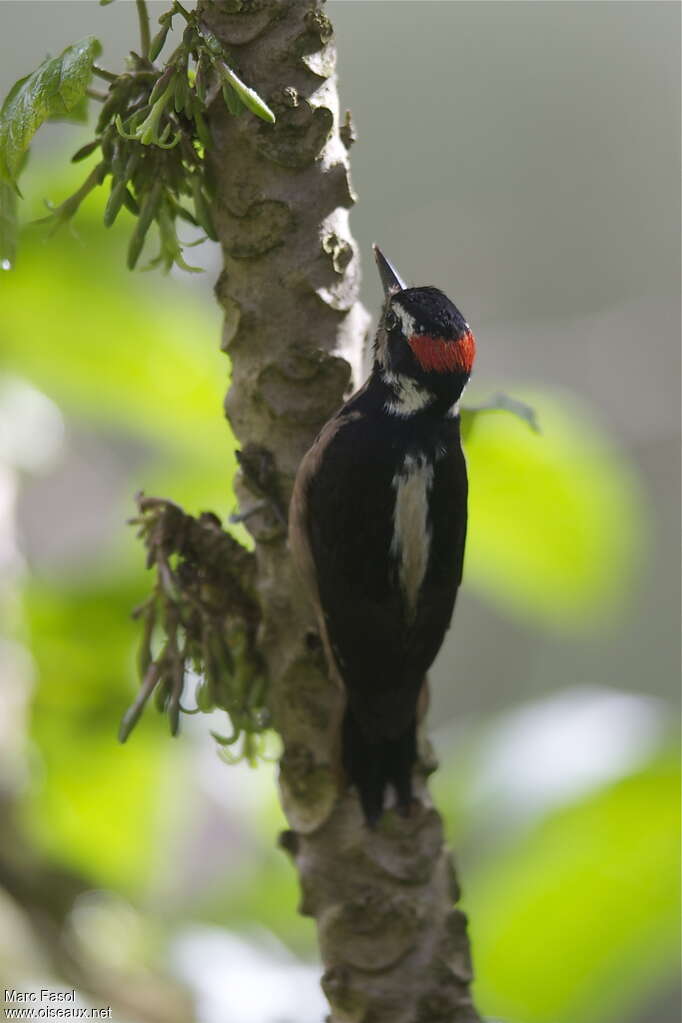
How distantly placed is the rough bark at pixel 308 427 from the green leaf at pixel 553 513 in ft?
2.08

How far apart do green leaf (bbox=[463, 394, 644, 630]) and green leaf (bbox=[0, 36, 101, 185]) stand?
3.30 ft

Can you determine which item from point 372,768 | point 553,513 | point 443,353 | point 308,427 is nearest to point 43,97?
point 308,427

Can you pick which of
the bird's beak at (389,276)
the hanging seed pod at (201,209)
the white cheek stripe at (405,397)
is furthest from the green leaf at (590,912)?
the hanging seed pod at (201,209)

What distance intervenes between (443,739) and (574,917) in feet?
2.94

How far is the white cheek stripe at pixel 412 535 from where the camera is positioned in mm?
1481

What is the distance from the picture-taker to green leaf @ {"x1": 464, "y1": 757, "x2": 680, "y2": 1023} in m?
1.85

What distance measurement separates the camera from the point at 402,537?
1483 mm

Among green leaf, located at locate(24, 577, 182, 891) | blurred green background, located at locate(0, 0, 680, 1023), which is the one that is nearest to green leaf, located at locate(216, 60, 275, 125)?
blurred green background, located at locate(0, 0, 680, 1023)

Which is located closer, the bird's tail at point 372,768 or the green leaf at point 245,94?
the green leaf at point 245,94

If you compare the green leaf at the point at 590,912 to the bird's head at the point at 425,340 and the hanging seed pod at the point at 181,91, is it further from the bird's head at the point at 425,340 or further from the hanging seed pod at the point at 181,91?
the hanging seed pod at the point at 181,91

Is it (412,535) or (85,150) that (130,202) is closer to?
(85,150)

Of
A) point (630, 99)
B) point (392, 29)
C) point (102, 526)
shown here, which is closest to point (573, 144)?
point (630, 99)

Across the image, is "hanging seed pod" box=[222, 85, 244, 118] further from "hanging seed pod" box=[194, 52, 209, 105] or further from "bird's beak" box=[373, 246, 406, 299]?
"bird's beak" box=[373, 246, 406, 299]

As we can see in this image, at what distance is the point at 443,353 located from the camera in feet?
4.85
